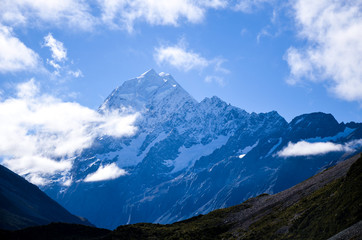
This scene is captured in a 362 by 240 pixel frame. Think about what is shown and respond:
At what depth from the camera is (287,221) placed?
4472cm

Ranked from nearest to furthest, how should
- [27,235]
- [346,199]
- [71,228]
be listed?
1. [346,199]
2. [27,235]
3. [71,228]

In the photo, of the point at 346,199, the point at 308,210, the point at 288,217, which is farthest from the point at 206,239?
the point at 346,199

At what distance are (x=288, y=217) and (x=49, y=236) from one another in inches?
1642

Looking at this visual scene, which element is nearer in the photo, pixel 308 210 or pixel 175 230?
pixel 308 210

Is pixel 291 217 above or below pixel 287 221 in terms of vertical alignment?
above

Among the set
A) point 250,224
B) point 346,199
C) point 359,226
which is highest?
point 250,224

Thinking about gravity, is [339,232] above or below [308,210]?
below

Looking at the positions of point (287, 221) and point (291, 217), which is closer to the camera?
point (287, 221)

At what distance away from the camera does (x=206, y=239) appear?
53.0m

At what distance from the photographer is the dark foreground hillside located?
3322 centimetres

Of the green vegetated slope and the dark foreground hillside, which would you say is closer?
Result: the dark foreground hillside

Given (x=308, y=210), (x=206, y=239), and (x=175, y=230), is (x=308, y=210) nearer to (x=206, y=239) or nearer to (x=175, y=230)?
(x=206, y=239)

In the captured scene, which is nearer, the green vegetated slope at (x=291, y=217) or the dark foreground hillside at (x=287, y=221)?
the dark foreground hillside at (x=287, y=221)

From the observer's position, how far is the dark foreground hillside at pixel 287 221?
3322 centimetres
